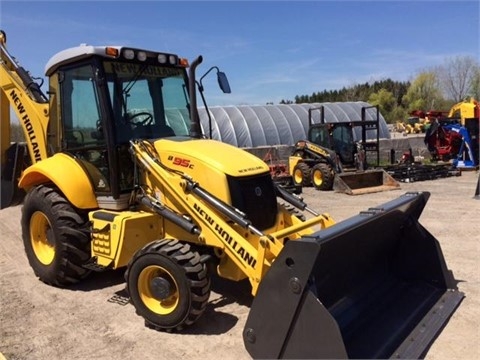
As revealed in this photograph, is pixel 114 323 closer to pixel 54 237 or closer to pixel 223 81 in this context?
pixel 54 237

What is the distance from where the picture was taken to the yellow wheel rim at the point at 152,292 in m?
4.22

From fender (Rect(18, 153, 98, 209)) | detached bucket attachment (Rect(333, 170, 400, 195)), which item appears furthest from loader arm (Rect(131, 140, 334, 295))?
detached bucket attachment (Rect(333, 170, 400, 195))

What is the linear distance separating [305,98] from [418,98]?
42.4ft

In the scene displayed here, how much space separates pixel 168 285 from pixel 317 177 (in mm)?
11099

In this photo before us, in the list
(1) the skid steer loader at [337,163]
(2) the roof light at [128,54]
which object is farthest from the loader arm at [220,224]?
(1) the skid steer loader at [337,163]

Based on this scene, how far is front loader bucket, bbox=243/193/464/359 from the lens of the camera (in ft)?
10.2

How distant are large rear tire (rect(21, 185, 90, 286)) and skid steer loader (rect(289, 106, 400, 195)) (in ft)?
30.7

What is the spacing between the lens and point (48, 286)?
5.54 m

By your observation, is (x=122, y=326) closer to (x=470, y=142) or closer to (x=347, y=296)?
(x=347, y=296)

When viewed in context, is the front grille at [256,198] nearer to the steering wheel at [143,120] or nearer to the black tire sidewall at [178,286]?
the black tire sidewall at [178,286]

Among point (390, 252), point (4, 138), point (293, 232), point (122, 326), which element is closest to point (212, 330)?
point (122, 326)

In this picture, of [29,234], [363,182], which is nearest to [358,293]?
[29,234]

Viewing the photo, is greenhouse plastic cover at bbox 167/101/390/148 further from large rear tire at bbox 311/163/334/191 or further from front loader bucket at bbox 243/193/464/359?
front loader bucket at bbox 243/193/464/359

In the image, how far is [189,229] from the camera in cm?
443
